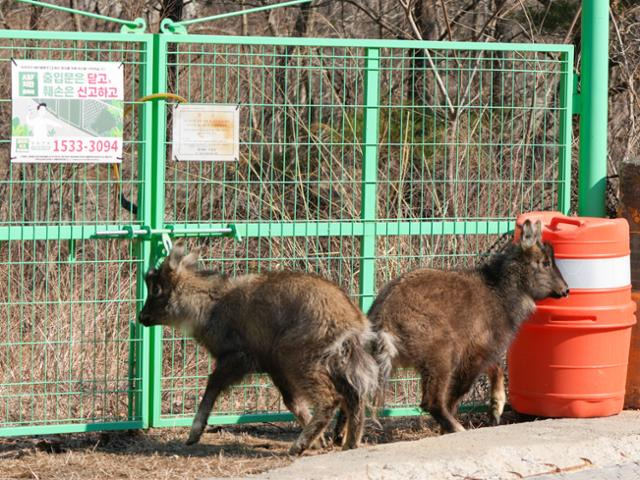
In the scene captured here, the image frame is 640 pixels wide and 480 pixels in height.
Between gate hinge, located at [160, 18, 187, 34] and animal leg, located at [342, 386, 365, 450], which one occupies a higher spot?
gate hinge, located at [160, 18, 187, 34]

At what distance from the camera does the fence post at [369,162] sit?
27.4 feet

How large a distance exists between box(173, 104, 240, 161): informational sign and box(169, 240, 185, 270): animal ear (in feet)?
2.05

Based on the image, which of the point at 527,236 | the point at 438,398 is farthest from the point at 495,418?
the point at 527,236

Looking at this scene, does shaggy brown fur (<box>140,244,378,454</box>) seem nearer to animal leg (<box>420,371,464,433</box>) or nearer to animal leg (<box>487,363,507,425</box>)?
animal leg (<box>420,371,464,433</box>)

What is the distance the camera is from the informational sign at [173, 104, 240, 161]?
26.0ft

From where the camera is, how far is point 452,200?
30.9 ft

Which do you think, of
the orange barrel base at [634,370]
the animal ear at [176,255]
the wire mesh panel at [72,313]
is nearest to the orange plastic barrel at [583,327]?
the orange barrel base at [634,370]

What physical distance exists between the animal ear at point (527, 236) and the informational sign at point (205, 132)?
2.06 m

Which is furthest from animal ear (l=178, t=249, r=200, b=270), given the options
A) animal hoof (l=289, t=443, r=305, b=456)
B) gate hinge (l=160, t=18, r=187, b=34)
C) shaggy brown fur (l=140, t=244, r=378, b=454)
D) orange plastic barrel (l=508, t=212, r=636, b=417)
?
orange plastic barrel (l=508, t=212, r=636, b=417)

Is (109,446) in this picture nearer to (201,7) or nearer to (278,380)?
(278,380)

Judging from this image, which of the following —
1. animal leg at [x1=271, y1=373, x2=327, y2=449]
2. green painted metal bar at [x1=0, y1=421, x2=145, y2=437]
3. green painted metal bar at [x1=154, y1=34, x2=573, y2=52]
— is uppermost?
green painted metal bar at [x1=154, y1=34, x2=573, y2=52]

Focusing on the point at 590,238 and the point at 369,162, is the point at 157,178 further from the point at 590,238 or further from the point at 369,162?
the point at 590,238

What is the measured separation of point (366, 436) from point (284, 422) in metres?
0.75

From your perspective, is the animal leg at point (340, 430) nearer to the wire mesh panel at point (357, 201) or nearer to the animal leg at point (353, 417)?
the animal leg at point (353, 417)
